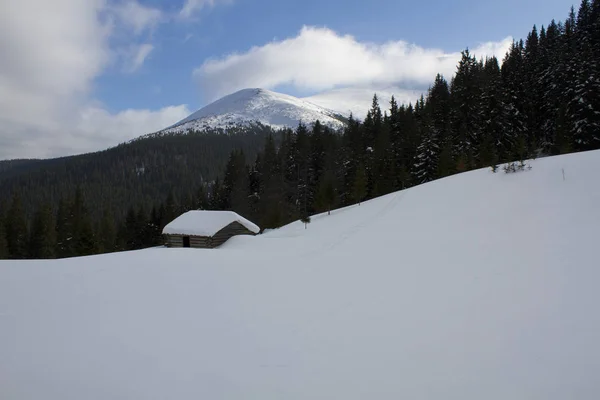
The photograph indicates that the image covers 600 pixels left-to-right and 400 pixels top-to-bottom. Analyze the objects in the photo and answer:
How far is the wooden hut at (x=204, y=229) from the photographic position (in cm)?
2569

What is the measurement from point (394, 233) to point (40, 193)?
546 ft

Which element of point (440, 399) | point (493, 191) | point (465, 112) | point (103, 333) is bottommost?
point (440, 399)

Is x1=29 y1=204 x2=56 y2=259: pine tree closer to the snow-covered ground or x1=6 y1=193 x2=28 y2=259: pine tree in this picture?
x1=6 y1=193 x2=28 y2=259: pine tree

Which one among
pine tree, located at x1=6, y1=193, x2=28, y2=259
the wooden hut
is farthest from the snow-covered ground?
pine tree, located at x1=6, y1=193, x2=28, y2=259

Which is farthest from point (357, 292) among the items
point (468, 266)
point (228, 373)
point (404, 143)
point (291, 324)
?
point (404, 143)

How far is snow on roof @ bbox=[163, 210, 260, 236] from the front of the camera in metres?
25.8

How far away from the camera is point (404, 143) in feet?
163

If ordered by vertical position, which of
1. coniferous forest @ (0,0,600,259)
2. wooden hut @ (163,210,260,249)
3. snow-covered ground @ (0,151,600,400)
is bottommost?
snow-covered ground @ (0,151,600,400)

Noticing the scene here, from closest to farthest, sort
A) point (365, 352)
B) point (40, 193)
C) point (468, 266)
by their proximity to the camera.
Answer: point (365, 352) < point (468, 266) < point (40, 193)

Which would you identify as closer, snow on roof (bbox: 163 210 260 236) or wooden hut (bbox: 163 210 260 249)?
wooden hut (bbox: 163 210 260 249)

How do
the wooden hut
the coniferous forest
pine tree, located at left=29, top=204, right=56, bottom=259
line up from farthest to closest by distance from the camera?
pine tree, located at left=29, top=204, right=56, bottom=259
the coniferous forest
the wooden hut

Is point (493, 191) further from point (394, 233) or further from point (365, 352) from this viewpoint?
point (365, 352)

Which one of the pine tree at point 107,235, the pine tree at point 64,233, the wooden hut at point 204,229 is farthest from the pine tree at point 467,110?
the pine tree at point 64,233

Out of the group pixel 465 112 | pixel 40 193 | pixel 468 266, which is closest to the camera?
pixel 468 266
